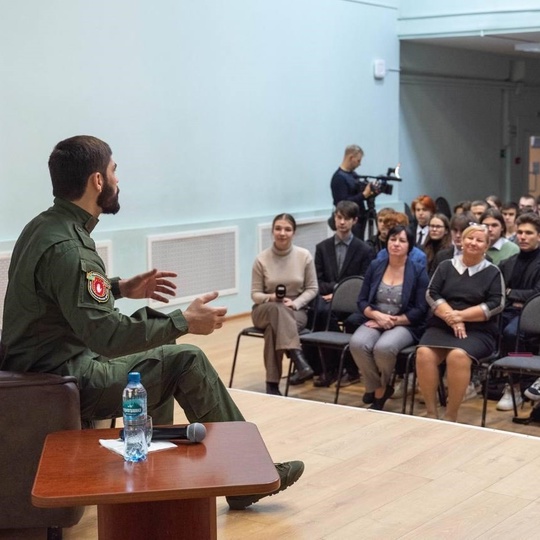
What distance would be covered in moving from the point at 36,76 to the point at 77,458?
16.3 ft

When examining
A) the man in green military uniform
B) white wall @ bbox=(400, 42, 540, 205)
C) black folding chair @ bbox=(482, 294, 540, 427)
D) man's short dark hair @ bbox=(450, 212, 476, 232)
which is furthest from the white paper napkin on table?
white wall @ bbox=(400, 42, 540, 205)

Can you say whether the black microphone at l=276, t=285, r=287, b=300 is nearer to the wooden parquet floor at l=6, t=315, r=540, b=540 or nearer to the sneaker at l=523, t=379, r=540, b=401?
the wooden parquet floor at l=6, t=315, r=540, b=540

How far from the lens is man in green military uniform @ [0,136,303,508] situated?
3.42 metres

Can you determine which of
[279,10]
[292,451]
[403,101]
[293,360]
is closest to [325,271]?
[293,360]

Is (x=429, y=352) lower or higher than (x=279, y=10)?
lower

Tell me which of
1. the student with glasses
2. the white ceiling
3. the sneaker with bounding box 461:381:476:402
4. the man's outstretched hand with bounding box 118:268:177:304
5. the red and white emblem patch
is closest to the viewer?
the red and white emblem patch

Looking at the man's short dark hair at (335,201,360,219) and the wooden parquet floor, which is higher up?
the man's short dark hair at (335,201,360,219)

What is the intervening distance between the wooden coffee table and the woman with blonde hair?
2615 millimetres

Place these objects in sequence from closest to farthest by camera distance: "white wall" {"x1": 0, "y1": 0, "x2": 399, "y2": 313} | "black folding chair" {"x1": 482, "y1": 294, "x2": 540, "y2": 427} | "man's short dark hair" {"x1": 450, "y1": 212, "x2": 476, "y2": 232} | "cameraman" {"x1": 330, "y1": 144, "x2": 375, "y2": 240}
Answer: "black folding chair" {"x1": 482, "y1": 294, "x2": 540, "y2": 427}, "man's short dark hair" {"x1": 450, "y1": 212, "x2": 476, "y2": 232}, "white wall" {"x1": 0, "y1": 0, "x2": 399, "y2": 313}, "cameraman" {"x1": 330, "y1": 144, "x2": 375, "y2": 240}

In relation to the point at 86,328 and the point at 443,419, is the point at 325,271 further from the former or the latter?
the point at 86,328

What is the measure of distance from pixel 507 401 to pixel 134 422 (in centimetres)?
361

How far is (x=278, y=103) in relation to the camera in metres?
9.70

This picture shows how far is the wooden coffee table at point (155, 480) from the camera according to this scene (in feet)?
8.77

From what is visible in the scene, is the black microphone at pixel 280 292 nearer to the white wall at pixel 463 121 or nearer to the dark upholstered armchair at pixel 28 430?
the dark upholstered armchair at pixel 28 430
